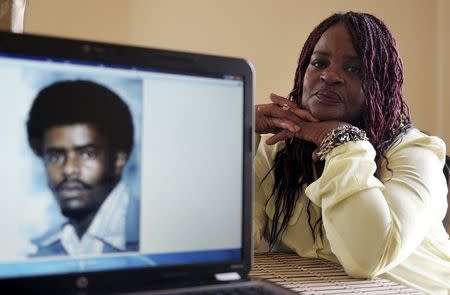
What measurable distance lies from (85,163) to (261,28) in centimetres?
133

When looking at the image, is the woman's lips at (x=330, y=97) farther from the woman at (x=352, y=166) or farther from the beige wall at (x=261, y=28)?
the beige wall at (x=261, y=28)

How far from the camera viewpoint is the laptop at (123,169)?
Result: 524 mm

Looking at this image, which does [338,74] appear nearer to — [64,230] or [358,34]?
[358,34]

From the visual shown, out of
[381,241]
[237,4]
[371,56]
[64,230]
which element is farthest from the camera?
[237,4]

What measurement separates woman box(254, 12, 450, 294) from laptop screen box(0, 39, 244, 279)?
26 centimetres

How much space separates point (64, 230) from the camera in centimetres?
54

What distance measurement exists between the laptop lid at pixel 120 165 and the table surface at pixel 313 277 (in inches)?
5.5

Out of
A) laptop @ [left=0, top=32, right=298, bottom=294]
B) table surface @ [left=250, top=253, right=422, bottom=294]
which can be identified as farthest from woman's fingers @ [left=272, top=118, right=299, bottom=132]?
laptop @ [left=0, top=32, right=298, bottom=294]

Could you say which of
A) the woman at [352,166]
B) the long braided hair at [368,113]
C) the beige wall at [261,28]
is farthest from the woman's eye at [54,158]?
the beige wall at [261,28]

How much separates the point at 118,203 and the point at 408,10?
5.57 ft

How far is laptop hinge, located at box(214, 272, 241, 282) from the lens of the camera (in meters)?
0.62

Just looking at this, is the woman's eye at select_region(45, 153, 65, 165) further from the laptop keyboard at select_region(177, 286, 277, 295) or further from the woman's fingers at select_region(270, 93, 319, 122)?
the woman's fingers at select_region(270, 93, 319, 122)

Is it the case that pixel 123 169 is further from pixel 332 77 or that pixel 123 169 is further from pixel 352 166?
pixel 332 77

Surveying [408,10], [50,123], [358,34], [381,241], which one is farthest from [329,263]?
[408,10]
